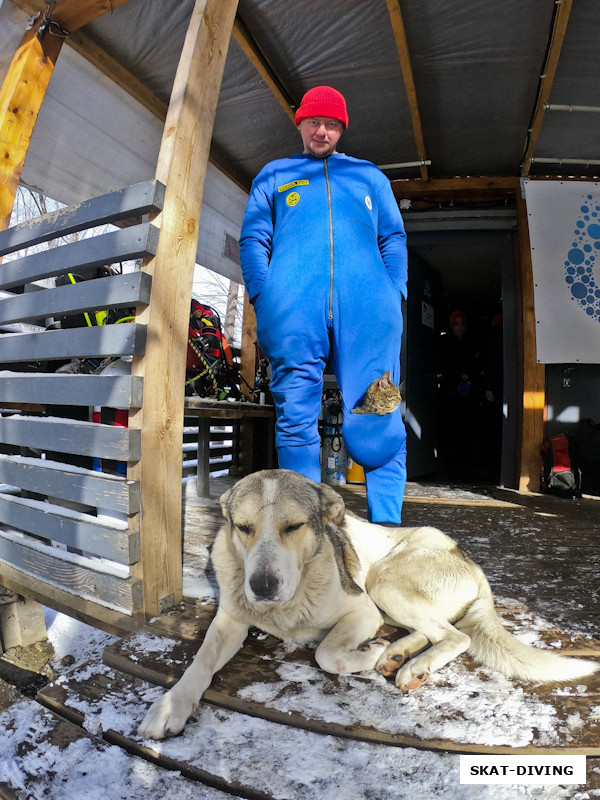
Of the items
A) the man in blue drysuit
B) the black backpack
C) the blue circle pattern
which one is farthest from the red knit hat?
the black backpack

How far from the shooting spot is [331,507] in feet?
5.18

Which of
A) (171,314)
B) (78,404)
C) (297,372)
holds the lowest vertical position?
(78,404)

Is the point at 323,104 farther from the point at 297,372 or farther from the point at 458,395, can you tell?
the point at 458,395

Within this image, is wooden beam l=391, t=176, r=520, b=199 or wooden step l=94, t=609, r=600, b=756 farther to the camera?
wooden beam l=391, t=176, r=520, b=199

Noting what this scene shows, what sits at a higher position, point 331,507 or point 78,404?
point 78,404

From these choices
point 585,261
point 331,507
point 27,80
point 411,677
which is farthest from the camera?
point 585,261

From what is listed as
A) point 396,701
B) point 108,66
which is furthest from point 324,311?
point 108,66

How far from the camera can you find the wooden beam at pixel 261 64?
2.85 metres

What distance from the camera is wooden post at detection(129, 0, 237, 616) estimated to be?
1609 millimetres

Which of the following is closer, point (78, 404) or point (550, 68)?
point (78, 404)

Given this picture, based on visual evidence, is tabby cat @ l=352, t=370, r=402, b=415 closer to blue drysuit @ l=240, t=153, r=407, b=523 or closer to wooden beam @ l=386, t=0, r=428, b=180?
blue drysuit @ l=240, t=153, r=407, b=523

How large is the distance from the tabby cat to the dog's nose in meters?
0.90

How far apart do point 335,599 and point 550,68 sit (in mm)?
3625

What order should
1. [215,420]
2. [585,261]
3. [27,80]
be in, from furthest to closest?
[215,420]
[585,261]
[27,80]
